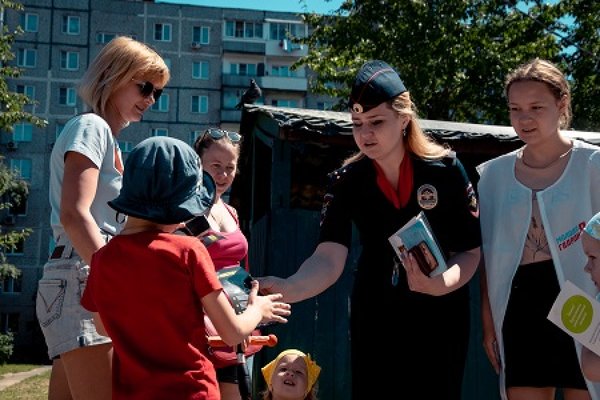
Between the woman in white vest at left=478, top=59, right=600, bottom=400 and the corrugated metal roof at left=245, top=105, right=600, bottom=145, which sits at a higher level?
the corrugated metal roof at left=245, top=105, right=600, bottom=145

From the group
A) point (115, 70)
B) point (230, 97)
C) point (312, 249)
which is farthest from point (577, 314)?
point (230, 97)

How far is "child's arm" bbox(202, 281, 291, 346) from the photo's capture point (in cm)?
273

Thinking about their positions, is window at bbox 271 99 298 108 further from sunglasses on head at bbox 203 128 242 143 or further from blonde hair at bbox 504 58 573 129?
blonde hair at bbox 504 58 573 129

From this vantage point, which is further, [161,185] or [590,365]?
[590,365]

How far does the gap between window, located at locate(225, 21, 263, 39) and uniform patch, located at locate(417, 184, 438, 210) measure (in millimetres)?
55271

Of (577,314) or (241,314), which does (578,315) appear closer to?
(577,314)

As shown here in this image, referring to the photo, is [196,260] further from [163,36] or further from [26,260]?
[163,36]

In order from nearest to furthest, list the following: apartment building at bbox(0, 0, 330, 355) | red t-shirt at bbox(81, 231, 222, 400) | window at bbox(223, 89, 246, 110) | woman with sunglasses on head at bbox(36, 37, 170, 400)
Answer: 1. red t-shirt at bbox(81, 231, 222, 400)
2. woman with sunglasses on head at bbox(36, 37, 170, 400)
3. apartment building at bbox(0, 0, 330, 355)
4. window at bbox(223, 89, 246, 110)

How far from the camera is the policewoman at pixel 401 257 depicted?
124 inches

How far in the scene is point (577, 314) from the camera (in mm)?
3184

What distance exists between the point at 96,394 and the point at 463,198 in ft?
5.31

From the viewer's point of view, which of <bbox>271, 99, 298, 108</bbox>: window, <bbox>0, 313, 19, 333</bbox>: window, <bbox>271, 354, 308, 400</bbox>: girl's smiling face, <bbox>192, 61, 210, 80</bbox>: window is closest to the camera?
<bbox>271, 354, 308, 400</bbox>: girl's smiling face

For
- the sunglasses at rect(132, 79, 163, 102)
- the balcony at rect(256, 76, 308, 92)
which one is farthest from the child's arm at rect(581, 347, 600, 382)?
the balcony at rect(256, 76, 308, 92)

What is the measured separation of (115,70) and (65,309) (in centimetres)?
97
